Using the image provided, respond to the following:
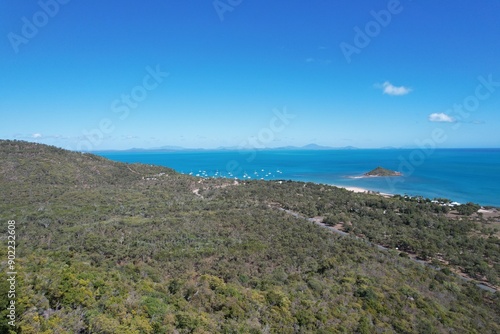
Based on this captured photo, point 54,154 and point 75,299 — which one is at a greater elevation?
point 54,154

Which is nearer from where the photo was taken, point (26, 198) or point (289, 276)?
point (289, 276)

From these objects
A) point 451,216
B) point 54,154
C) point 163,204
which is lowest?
point 451,216

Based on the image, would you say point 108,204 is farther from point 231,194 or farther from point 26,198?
point 231,194

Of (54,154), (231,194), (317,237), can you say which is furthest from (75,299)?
(54,154)

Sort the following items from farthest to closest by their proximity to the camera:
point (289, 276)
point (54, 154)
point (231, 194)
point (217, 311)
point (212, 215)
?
point (54, 154), point (231, 194), point (212, 215), point (289, 276), point (217, 311)

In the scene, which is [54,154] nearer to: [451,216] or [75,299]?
[75,299]

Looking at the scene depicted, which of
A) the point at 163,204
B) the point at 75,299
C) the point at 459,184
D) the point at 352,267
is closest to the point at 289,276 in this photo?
the point at 352,267

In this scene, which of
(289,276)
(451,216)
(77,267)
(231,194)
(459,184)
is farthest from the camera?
(459,184)
